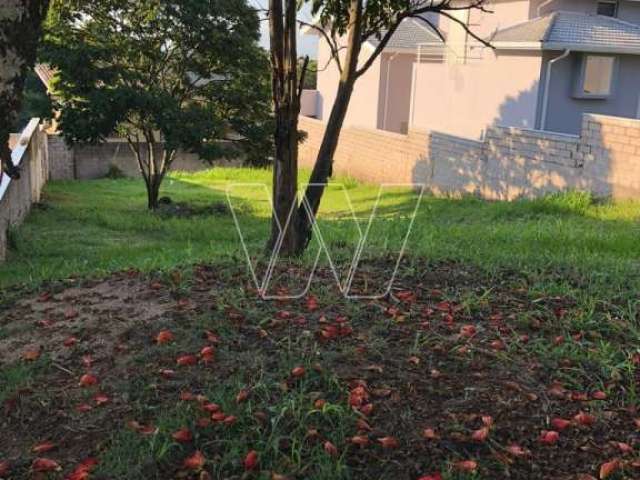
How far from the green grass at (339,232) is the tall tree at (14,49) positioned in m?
2.33

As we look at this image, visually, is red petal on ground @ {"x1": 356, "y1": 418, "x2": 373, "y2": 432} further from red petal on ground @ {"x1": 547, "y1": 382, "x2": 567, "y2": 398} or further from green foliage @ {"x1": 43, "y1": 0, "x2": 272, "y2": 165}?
green foliage @ {"x1": 43, "y1": 0, "x2": 272, "y2": 165}

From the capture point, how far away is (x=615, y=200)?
10.5 meters

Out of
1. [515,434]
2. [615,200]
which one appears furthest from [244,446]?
[615,200]

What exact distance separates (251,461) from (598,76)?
16.1 m

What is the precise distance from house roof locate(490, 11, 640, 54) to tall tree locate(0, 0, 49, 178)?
13.8 m

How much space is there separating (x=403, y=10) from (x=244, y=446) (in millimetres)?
4095

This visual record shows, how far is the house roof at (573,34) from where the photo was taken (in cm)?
1510

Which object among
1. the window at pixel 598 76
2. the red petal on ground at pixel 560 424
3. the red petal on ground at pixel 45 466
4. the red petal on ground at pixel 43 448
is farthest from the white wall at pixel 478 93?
the red petal on ground at pixel 45 466

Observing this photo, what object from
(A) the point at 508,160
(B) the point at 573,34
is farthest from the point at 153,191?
(B) the point at 573,34

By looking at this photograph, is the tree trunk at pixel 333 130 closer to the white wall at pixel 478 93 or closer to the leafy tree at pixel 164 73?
the leafy tree at pixel 164 73

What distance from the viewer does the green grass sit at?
5.55 metres

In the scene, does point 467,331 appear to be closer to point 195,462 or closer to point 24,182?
point 195,462

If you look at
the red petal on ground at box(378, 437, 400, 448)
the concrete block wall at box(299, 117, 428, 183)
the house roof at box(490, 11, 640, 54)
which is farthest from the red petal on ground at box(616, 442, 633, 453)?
the house roof at box(490, 11, 640, 54)

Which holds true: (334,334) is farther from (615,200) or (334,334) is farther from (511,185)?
(511,185)
